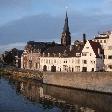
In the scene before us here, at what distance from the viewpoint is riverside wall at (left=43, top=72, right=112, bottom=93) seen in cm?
6631

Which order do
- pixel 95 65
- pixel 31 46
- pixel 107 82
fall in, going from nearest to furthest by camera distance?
pixel 107 82
pixel 95 65
pixel 31 46

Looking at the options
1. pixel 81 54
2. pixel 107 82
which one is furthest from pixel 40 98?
pixel 81 54

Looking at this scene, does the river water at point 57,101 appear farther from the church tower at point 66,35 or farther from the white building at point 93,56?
the church tower at point 66,35

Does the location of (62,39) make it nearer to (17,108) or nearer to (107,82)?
(107,82)

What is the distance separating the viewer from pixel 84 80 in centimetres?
7288

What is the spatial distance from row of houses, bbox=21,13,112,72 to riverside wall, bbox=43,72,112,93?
925cm

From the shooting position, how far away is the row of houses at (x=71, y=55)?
9133 centimetres

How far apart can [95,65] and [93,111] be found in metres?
37.4

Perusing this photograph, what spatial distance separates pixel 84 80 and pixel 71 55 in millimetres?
33870

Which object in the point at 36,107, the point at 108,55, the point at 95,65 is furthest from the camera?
the point at 95,65

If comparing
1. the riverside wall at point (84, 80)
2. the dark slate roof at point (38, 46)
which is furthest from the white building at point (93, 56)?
the dark slate roof at point (38, 46)

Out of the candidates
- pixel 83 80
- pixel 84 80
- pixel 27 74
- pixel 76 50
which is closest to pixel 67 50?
pixel 76 50

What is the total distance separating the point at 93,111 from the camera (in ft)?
179

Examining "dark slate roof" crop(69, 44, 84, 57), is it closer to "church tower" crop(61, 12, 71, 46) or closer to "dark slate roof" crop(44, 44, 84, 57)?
"dark slate roof" crop(44, 44, 84, 57)
